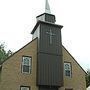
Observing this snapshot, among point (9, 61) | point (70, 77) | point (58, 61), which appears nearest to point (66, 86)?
point (70, 77)

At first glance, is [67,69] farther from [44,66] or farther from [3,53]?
[3,53]

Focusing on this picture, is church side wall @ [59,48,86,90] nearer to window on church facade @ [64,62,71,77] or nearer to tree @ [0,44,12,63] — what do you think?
window on church facade @ [64,62,71,77]

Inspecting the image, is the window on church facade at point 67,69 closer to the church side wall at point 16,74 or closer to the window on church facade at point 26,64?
the church side wall at point 16,74

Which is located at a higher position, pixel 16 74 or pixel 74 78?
pixel 16 74

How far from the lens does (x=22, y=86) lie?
2533 cm

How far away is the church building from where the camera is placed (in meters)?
25.2

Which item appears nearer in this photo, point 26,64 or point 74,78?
point 26,64

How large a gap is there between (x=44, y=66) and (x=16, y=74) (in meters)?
3.01

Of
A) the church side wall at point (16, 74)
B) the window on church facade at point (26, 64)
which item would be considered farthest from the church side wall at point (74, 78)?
the window on church facade at point (26, 64)

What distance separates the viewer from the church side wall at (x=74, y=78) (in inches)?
1083

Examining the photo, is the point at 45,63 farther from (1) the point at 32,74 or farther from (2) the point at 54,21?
(2) the point at 54,21

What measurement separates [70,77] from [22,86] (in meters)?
5.65

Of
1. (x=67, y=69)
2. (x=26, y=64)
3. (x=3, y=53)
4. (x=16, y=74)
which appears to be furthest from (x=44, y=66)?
(x=3, y=53)

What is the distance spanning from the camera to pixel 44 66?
86.0 ft
